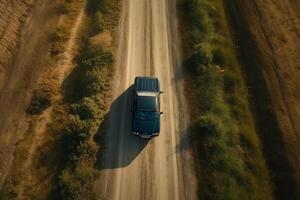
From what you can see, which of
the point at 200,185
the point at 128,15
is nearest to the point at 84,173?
the point at 200,185

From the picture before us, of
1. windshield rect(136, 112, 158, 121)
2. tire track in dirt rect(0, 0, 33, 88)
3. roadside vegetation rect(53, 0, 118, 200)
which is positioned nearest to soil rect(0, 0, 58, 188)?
tire track in dirt rect(0, 0, 33, 88)

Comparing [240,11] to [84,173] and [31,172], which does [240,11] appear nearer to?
[84,173]

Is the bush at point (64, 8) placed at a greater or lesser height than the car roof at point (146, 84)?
greater

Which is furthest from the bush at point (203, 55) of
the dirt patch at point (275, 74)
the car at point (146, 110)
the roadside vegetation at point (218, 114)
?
the car at point (146, 110)

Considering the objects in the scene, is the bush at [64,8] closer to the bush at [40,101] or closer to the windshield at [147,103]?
the bush at [40,101]

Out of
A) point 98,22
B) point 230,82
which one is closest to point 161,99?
point 230,82

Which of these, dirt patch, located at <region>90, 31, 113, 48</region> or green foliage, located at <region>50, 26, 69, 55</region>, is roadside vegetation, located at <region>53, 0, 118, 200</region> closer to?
dirt patch, located at <region>90, 31, 113, 48</region>
